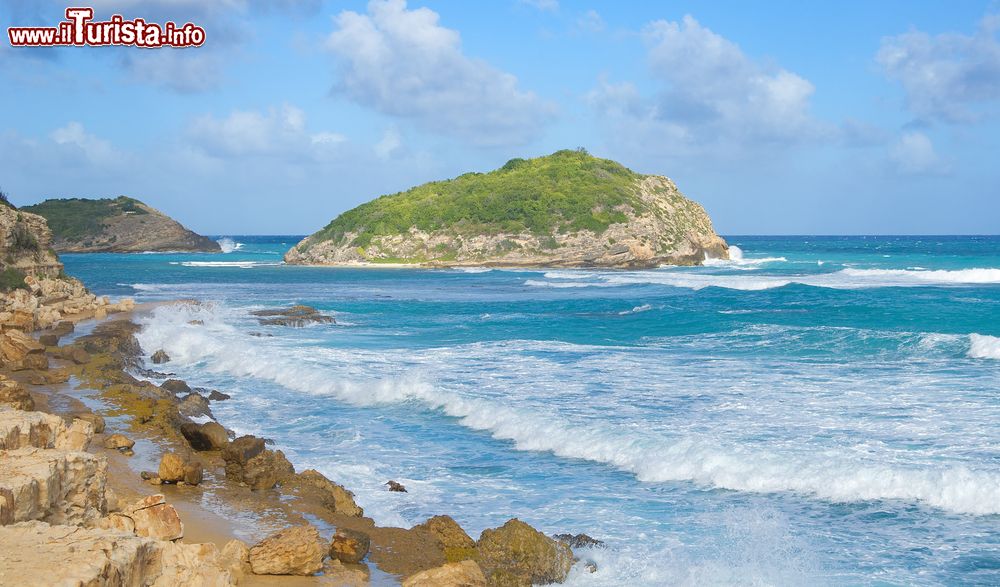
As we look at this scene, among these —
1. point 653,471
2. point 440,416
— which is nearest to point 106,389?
point 440,416

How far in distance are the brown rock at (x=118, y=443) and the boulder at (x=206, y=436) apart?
815 millimetres

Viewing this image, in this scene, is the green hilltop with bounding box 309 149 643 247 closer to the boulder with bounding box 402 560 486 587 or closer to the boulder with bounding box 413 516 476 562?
the boulder with bounding box 413 516 476 562

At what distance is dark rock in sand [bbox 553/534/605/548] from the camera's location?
354 inches

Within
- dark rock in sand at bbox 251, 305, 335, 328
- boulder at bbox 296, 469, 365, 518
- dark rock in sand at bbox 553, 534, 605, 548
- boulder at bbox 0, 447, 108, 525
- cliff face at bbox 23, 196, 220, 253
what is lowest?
→ dark rock in sand at bbox 553, 534, 605, 548

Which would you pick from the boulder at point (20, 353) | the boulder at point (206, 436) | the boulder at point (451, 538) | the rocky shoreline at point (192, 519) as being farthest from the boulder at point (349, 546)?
the boulder at point (20, 353)

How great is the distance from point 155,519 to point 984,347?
21109mm

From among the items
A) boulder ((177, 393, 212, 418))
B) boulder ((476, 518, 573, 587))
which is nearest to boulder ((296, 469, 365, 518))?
boulder ((476, 518, 573, 587))

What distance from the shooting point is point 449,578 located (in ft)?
24.5

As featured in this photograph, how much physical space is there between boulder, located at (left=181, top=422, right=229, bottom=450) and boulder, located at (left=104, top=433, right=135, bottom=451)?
2.68 feet

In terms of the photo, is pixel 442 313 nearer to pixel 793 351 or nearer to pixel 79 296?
pixel 79 296

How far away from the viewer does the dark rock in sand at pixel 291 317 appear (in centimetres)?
3167

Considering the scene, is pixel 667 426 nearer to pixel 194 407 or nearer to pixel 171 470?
pixel 171 470

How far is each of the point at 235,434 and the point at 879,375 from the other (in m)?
13.6

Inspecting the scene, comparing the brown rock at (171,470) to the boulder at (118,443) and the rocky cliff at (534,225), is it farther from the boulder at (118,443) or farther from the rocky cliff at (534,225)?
the rocky cliff at (534,225)
